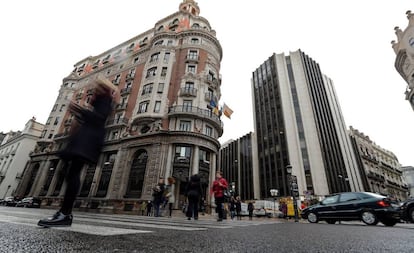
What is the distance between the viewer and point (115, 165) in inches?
826

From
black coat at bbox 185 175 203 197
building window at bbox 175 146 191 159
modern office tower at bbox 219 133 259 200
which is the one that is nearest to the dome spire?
building window at bbox 175 146 191 159

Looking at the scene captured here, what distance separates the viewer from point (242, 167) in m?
50.4

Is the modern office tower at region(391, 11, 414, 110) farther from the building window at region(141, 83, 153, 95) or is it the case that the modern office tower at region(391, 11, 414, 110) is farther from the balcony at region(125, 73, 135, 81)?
the balcony at region(125, 73, 135, 81)

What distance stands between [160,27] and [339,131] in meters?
43.9

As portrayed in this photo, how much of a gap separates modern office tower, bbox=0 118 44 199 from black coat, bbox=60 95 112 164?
44962 millimetres

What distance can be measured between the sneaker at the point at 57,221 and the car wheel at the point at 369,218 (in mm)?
9872

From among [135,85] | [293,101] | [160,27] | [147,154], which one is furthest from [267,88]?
[147,154]

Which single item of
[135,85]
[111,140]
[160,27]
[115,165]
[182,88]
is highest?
[160,27]

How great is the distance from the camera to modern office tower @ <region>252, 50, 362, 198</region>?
3593 cm

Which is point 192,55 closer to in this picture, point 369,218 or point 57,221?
point 369,218

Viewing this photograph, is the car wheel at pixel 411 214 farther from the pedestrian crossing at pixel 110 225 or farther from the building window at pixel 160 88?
the building window at pixel 160 88

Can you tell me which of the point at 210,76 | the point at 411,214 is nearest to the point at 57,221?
the point at 411,214

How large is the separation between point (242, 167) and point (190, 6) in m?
38.1

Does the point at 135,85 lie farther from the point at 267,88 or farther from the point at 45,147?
the point at 267,88
